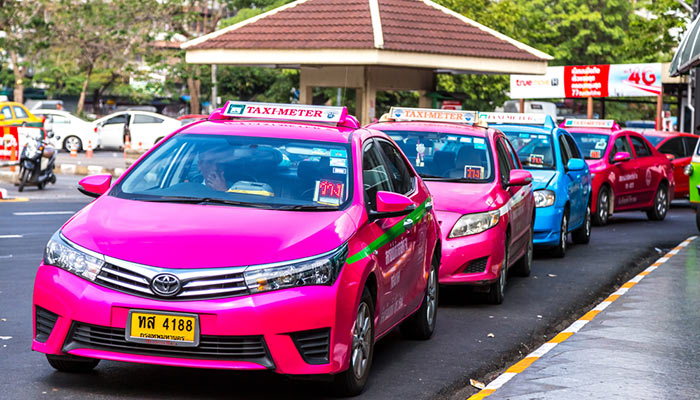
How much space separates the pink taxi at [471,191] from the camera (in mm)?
10805

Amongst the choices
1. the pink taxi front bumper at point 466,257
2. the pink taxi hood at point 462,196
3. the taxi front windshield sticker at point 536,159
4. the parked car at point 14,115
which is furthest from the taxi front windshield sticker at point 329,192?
the parked car at point 14,115

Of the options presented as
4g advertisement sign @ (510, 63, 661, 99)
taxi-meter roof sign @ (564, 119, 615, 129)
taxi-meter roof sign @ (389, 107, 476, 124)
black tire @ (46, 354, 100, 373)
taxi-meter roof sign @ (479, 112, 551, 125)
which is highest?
4g advertisement sign @ (510, 63, 661, 99)

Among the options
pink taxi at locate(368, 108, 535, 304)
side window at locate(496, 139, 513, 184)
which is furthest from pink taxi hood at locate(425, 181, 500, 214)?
side window at locate(496, 139, 513, 184)

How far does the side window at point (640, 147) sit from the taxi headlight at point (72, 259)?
54.6 feet

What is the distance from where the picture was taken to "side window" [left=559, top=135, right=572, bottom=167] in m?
16.0

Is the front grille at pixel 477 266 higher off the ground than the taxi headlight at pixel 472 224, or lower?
lower

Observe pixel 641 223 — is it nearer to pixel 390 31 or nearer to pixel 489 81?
pixel 390 31

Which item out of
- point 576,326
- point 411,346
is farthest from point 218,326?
point 576,326

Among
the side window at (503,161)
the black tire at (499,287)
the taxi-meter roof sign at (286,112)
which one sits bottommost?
the black tire at (499,287)

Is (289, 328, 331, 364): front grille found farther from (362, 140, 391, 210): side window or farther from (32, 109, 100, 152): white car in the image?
(32, 109, 100, 152): white car

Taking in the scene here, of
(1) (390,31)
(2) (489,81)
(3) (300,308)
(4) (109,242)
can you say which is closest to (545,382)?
(3) (300,308)

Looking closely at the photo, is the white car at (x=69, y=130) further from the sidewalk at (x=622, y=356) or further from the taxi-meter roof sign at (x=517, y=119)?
the sidewalk at (x=622, y=356)

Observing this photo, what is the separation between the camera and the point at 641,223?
2223 cm

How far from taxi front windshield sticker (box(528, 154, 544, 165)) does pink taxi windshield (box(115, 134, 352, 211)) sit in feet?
27.5
